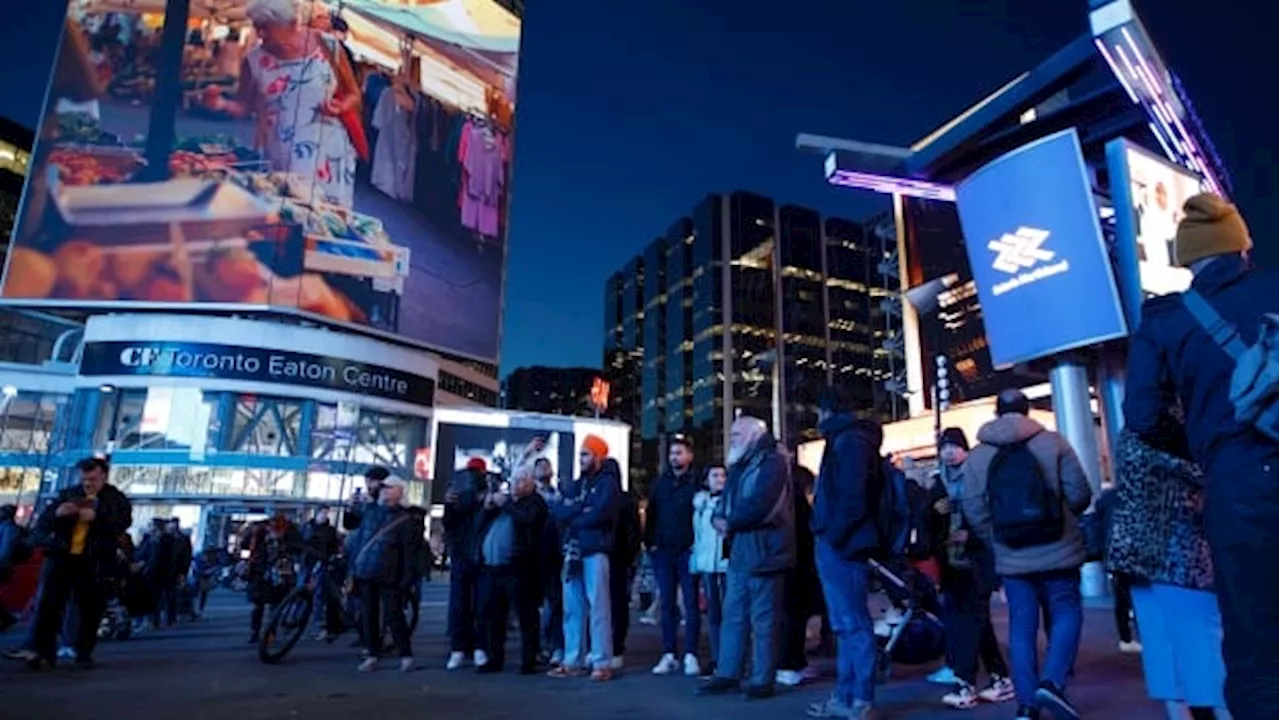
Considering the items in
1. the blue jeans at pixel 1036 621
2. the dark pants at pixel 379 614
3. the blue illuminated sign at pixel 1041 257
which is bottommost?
the dark pants at pixel 379 614

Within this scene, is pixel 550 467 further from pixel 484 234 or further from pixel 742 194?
pixel 742 194

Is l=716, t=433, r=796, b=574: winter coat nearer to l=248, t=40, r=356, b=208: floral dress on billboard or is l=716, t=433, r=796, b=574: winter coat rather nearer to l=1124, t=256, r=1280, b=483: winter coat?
l=1124, t=256, r=1280, b=483: winter coat

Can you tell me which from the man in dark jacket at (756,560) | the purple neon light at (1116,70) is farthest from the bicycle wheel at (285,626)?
the purple neon light at (1116,70)

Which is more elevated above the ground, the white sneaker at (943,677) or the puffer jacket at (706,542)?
the puffer jacket at (706,542)

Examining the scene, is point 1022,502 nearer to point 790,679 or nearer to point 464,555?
point 790,679

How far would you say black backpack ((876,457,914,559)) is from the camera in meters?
4.88

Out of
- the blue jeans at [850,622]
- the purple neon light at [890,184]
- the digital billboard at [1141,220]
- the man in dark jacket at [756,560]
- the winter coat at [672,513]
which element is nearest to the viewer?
the blue jeans at [850,622]

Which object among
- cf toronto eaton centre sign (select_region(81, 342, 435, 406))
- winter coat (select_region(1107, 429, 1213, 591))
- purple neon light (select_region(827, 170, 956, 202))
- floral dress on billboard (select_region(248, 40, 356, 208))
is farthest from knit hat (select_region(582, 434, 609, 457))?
floral dress on billboard (select_region(248, 40, 356, 208))

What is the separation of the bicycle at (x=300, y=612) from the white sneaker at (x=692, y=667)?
2688 mm

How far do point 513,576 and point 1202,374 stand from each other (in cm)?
561

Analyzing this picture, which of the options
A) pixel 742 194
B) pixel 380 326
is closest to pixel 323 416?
pixel 380 326

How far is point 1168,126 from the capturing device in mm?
23312

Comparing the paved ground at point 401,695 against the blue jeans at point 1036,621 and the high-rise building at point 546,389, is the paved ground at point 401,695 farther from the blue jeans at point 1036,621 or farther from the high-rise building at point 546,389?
the high-rise building at point 546,389

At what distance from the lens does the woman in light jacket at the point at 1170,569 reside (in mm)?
2941
